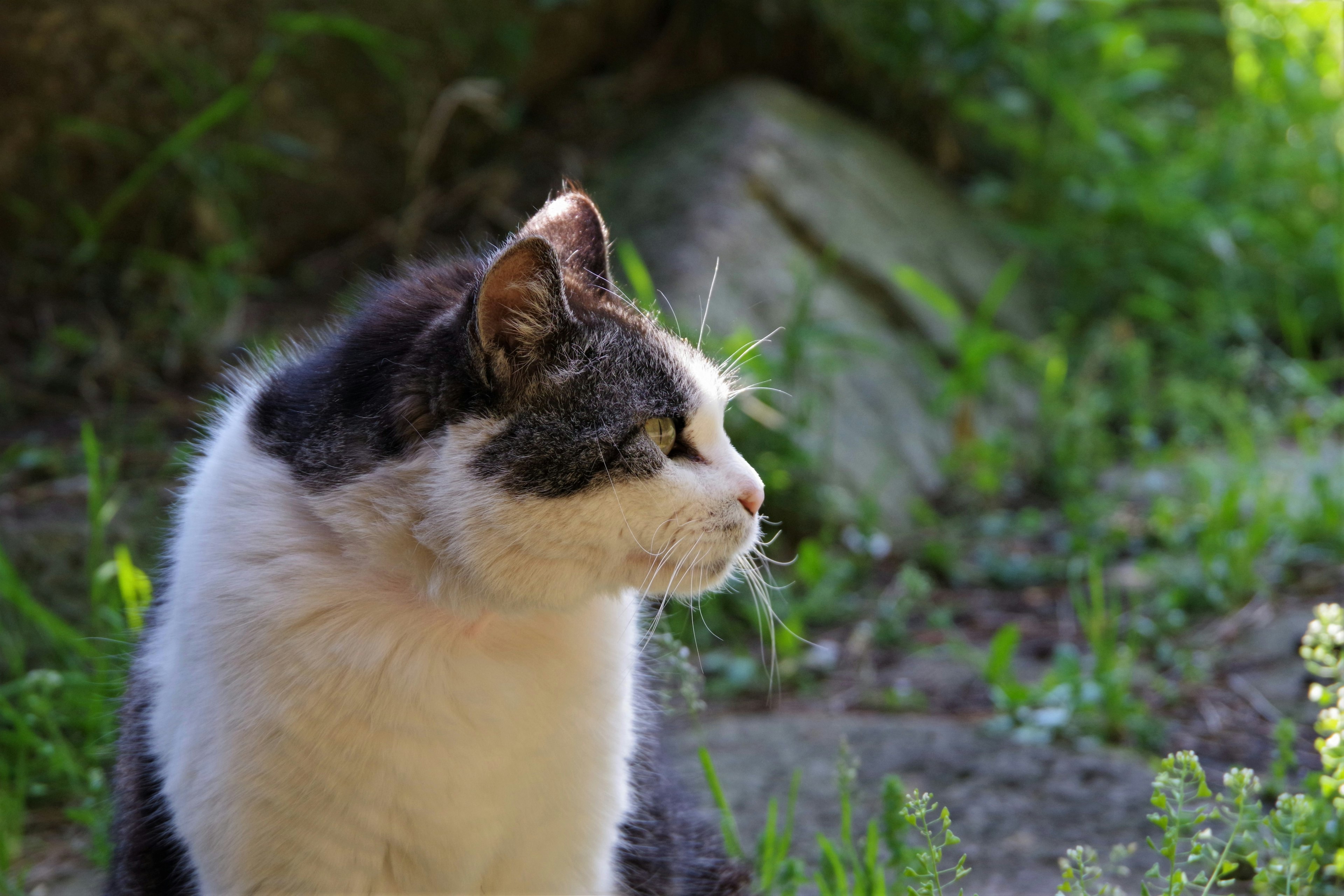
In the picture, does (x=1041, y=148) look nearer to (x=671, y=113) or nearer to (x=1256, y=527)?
(x=671, y=113)

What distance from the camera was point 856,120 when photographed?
5.37 m

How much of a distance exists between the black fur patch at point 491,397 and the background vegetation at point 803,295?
73cm

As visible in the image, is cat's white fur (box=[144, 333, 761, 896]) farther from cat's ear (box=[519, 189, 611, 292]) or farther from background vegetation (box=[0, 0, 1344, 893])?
background vegetation (box=[0, 0, 1344, 893])

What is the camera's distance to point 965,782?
251 centimetres

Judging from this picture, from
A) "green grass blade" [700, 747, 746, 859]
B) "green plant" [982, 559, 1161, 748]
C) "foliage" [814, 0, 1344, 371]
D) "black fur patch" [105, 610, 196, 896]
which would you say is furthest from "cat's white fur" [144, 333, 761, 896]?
"foliage" [814, 0, 1344, 371]

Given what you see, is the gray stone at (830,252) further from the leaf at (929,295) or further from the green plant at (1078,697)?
the green plant at (1078,697)

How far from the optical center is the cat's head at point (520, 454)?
1517 millimetres

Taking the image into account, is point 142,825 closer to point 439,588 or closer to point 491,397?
point 439,588

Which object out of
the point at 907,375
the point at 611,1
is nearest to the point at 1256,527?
the point at 907,375

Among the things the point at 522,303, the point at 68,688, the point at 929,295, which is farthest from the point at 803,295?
the point at 68,688

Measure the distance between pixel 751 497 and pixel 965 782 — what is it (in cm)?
124

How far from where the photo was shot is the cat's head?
152 centimetres

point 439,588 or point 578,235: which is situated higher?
point 578,235

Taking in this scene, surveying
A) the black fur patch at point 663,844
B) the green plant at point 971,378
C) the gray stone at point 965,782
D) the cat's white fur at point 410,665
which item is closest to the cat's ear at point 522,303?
the cat's white fur at point 410,665
